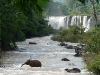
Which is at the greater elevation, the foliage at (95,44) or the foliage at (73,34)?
the foliage at (95,44)

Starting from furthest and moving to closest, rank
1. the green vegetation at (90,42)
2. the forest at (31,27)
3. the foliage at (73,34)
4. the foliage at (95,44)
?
the foliage at (73,34), the foliage at (95,44), the green vegetation at (90,42), the forest at (31,27)

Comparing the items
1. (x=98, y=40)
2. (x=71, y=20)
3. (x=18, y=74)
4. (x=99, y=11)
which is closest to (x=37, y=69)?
(x=18, y=74)

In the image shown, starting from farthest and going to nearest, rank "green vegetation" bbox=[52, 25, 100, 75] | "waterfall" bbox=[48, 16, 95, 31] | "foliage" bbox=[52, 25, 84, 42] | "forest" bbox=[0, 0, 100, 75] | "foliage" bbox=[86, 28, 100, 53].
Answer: "waterfall" bbox=[48, 16, 95, 31] → "foliage" bbox=[52, 25, 84, 42] → "foliage" bbox=[86, 28, 100, 53] → "green vegetation" bbox=[52, 25, 100, 75] → "forest" bbox=[0, 0, 100, 75]

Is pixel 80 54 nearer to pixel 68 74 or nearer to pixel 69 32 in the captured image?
pixel 68 74

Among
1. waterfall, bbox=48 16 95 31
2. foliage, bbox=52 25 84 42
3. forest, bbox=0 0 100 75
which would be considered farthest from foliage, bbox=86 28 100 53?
waterfall, bbox=48 16 95 31

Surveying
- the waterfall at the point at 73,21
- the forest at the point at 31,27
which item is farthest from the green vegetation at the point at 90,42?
the waterfall at the point at 73,21

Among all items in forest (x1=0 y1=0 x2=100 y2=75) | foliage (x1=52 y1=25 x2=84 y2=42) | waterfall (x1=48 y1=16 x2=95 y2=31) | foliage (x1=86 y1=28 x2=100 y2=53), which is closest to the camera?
forest (x1=0 y1=0 x2=100 y2=75)

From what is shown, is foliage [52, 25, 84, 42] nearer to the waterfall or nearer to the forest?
the forest

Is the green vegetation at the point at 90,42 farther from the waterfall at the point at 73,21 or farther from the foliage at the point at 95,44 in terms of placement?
the waterfall at the point at 73,21

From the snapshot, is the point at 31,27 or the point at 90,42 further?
the point at 31,27

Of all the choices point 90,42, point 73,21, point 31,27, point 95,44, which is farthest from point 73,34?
point 95,44

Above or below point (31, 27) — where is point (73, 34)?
below

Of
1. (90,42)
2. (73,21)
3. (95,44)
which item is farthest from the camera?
(73,21)

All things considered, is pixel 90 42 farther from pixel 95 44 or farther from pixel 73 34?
pixel 73 34
